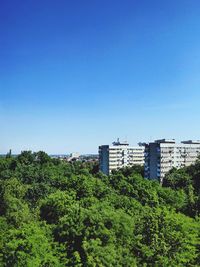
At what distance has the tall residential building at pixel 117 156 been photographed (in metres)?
115

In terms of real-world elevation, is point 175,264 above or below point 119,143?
below

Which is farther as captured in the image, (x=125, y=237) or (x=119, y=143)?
(x=119, y=143)

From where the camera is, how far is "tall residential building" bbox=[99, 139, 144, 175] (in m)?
115

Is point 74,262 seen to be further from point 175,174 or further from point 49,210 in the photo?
point 175,174

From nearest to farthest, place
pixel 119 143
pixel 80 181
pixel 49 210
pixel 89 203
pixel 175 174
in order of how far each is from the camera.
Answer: pixel 89 203 < pixel 49 210 < pixel 80 181 < pixel 175 174 < pixel 119 143

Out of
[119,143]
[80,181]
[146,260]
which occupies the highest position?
[119,143]

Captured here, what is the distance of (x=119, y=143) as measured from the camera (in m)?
123

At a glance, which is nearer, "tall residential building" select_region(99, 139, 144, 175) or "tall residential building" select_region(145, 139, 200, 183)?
"tall residential building" select_region(145, 139, 200, 183)

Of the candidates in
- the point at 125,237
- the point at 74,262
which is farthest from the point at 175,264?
the point at 74,262

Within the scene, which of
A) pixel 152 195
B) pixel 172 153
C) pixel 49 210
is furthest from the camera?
pixel 172 153

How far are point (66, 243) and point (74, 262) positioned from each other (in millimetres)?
2849

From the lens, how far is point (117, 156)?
118 meters

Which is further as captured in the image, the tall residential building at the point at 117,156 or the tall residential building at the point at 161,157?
the tall residential building at the point at 117,156

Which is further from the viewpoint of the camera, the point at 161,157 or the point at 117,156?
the point at 117,156
